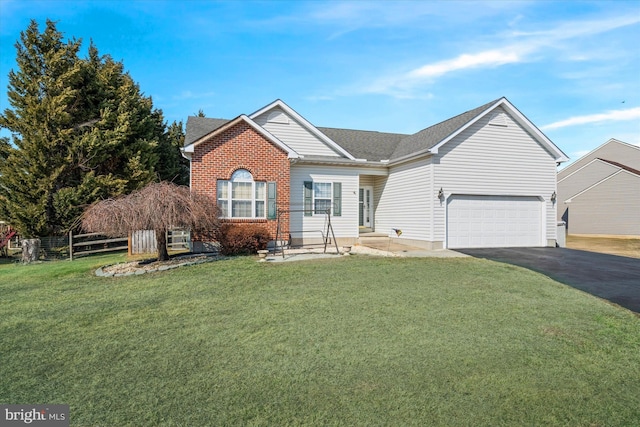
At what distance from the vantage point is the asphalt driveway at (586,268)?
26.9 feet

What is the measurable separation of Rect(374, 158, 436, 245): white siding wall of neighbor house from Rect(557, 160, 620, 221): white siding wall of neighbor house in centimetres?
1687

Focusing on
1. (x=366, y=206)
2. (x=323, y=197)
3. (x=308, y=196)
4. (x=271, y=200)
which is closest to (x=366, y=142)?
(x=366, y=206)

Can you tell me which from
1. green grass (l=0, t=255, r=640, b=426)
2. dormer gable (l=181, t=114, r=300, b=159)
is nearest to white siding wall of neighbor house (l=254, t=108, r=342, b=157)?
dormer gable (l=181, t=114, r=300, b=159)

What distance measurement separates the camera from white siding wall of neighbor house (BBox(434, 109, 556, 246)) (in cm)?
1520

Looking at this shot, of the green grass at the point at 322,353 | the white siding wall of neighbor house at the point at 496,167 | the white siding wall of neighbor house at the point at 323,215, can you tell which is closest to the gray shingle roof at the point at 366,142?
the white siding wall of neighbor house at the point at 323,215

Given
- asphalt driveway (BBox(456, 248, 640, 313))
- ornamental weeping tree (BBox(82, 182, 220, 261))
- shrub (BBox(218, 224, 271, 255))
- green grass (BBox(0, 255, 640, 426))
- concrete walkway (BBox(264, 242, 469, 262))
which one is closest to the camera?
green grass (BBox(0, 255, 640, 426))

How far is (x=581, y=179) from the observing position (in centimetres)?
2769

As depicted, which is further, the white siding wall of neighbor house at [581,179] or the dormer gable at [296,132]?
the white siding wall of neighbor house at [581,179]

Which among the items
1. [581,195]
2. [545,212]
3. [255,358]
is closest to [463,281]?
[255,358]

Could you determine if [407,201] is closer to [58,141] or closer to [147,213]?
[147,213]

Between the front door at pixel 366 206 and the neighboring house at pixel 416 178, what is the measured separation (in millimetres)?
1831

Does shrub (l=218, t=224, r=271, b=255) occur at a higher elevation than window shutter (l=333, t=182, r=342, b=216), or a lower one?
lower

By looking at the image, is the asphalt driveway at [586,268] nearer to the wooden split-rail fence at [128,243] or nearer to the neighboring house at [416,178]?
the neighboring house at [416,178]

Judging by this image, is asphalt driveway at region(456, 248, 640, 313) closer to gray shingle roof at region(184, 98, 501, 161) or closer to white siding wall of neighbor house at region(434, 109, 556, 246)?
white siding wall of neighbor house at region(434, 109, 556, 246)
